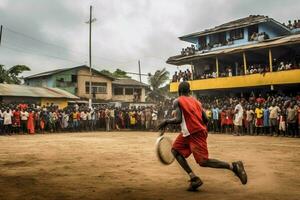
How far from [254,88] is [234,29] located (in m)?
6.15

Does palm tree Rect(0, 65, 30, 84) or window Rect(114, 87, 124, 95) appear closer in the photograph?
palm tree Rect(0, 65, 30, 84)

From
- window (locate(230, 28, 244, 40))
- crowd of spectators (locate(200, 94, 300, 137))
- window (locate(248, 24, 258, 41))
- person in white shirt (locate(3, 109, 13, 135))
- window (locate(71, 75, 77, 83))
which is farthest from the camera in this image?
window (locate(71, 75, 77, 83))

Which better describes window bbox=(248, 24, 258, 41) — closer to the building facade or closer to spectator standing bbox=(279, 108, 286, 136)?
spectator standing bbox=(279, 108, 286, 136)

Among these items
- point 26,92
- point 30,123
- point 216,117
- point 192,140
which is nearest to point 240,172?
point 192,140

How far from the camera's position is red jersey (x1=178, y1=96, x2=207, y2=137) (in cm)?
561

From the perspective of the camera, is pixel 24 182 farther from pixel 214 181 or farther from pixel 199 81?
pixel 199 81

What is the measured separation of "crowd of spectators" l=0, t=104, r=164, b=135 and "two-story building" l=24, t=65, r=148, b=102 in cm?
1693

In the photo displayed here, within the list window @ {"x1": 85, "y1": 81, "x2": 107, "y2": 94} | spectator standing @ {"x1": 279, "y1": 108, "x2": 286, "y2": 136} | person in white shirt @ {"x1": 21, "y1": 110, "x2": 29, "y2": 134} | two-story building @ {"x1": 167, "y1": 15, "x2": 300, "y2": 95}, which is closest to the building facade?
person in white shirt @ {"x1": 21, "y1": 110, "x2": 29, "y2": 134}

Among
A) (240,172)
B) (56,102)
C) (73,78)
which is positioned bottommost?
(240,172)

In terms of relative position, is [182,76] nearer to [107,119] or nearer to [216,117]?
[107,119]

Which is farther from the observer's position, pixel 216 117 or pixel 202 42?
pixel 202 42

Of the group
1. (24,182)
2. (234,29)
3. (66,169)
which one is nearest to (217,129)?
(234,29)

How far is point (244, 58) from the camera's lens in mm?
25453

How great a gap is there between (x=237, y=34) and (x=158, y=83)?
Answer: 19.8 metres
